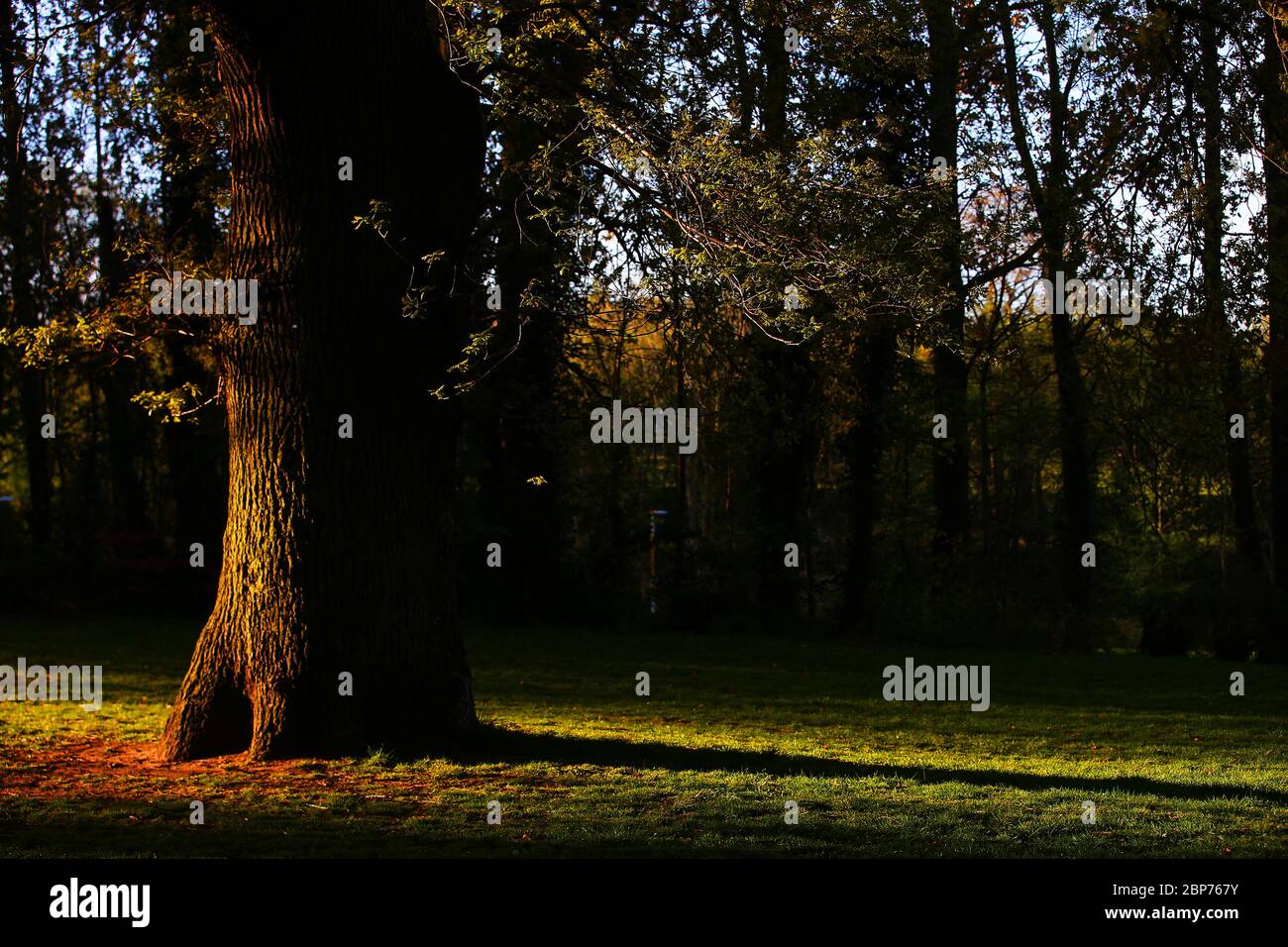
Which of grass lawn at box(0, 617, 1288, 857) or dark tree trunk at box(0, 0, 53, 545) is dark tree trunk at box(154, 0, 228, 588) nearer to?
dark tree trunk at box(0, 0, 53, 545)

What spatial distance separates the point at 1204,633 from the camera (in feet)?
68.1

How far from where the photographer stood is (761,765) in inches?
396

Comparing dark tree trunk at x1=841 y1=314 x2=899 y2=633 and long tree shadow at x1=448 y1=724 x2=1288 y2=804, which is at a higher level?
dark tree trunk at x1=841 y1=314 x2=899 y2=633

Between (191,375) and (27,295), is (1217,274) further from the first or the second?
(27,295)

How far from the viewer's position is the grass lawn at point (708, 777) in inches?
290

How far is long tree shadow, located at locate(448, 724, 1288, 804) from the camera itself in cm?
936

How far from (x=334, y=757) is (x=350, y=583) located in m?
1.28

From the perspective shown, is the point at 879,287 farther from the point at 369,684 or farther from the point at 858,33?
the point at 369,684

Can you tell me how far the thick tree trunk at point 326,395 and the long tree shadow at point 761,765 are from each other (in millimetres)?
566

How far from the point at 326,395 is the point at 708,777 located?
3.98 meters

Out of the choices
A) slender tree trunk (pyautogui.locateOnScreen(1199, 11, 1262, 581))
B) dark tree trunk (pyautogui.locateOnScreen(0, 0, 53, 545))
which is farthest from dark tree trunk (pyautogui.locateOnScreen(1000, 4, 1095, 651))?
dark tree trunk (pyautogui.locateOnScreen(0, 0, 53, 545))

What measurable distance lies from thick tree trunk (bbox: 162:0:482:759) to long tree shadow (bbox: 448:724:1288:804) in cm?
57

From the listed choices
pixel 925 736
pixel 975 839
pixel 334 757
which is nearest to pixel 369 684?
pixel 334 757

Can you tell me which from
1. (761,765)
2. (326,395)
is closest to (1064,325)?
(761,765)
